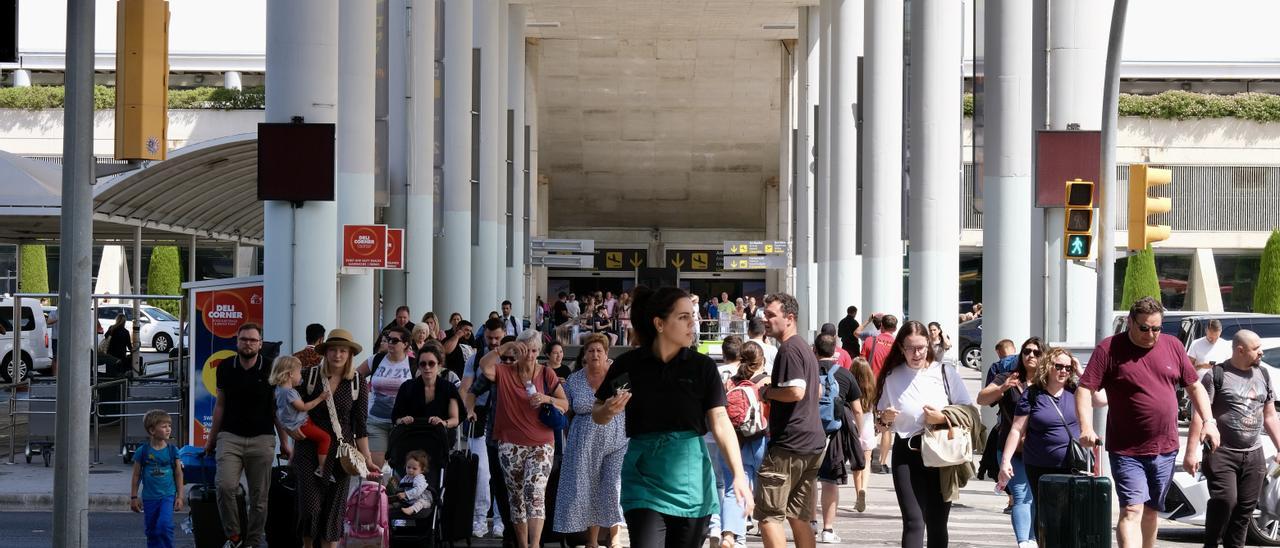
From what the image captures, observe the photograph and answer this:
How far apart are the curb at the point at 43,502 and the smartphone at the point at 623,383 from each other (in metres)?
8.48

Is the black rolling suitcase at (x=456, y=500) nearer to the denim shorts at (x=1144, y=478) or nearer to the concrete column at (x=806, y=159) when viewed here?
the denim shorts at (x=1144, y=478)

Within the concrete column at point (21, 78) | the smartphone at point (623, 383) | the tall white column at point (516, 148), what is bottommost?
the smartphone at point (623, 383)

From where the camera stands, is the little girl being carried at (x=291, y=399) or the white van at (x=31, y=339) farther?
the white van at (x=31, y=339)

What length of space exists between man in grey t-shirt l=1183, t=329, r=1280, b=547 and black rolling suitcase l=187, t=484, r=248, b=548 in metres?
6.39

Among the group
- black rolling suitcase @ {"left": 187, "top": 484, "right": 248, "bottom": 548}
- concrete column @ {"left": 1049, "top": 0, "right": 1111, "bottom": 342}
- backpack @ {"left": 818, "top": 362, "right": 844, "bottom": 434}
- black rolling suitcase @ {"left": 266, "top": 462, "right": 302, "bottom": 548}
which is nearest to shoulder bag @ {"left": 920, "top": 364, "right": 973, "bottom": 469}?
backpack @ {"left": 818, "top": 362, "right": 844, "bottom": 434}

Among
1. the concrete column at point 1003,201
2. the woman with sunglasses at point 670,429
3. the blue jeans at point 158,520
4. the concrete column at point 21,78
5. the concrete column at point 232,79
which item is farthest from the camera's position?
the concrete column at point 232,79

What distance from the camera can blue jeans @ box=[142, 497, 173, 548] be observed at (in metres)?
10.3

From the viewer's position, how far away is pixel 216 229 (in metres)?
26.1

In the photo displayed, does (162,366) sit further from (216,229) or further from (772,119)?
(772,119)

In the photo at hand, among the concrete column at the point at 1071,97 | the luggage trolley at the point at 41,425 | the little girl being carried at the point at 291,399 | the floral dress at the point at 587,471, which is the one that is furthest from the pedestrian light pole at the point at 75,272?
the concrete column at the point at 1071,97

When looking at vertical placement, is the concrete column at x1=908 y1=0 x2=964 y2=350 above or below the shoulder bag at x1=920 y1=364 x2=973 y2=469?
above

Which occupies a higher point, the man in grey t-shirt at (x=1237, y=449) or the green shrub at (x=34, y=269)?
the green shrub at (x=34, y=269)

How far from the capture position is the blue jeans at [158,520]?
33.7 feet

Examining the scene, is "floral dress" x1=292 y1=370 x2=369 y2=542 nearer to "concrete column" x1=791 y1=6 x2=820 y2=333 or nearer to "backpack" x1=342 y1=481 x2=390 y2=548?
"backpack" x1=342 y1=481 x2=390 y2=548
